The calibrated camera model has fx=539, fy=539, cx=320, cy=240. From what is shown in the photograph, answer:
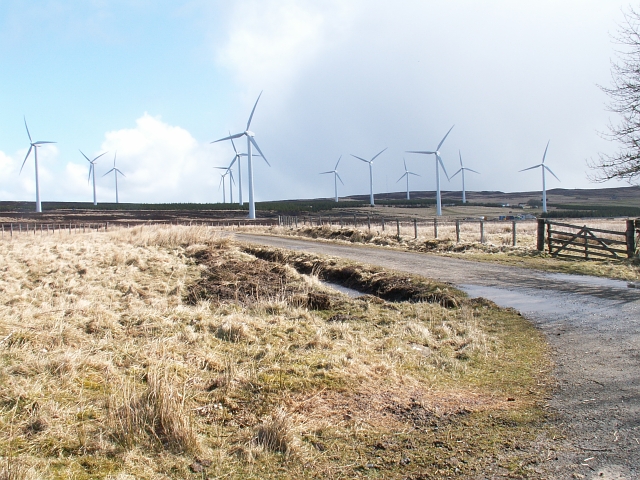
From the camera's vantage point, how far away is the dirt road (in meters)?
5.11

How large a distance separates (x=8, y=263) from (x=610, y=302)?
22.3 metres

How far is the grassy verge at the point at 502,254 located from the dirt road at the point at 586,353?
5.46ft

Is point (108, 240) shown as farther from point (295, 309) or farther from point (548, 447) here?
point (548, 447)

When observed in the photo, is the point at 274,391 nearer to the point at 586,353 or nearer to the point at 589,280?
the point at 586,353

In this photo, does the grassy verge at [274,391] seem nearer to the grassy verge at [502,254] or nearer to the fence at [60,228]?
the grassy verge at [502,254]

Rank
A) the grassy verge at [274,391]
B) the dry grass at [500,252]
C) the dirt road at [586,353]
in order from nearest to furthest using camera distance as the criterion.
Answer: the dirt road at [586,353] → the grassy verge at [274,391] → the dry grass at [500,252]

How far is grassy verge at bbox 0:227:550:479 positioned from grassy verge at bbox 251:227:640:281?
8215 millimetres

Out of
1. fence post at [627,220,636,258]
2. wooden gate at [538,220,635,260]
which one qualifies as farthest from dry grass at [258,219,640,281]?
fence post at [627,220,636,258]

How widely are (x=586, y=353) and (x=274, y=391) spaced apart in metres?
5.09

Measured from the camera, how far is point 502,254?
1009 inches

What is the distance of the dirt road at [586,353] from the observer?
16.8ft

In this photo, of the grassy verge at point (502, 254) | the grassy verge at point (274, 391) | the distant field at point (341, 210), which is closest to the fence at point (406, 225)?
the grassy verge at point (502, 254)

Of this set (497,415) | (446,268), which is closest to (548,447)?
(497,415)

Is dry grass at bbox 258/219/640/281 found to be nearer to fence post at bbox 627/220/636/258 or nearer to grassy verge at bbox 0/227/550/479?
fence post at bbox 627/220/636/258
